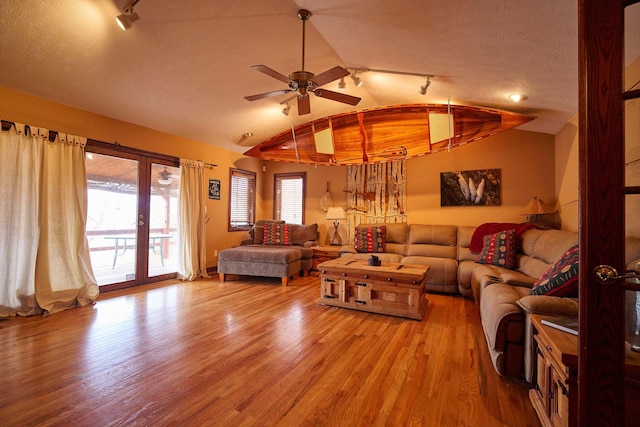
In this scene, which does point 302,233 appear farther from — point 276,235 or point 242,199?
point 242,199

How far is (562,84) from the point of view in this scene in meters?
2.64

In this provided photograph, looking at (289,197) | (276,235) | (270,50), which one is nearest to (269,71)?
(270,50)

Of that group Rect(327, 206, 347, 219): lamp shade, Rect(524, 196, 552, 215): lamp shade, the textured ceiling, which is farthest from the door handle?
Rect(327, 206, 347, 219): lamp shade

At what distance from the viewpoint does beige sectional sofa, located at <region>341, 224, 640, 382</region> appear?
1.82 m

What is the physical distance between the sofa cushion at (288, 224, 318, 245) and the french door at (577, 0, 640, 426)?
4.88 m

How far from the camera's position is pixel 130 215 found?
4.15 meters

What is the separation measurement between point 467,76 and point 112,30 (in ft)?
11.1

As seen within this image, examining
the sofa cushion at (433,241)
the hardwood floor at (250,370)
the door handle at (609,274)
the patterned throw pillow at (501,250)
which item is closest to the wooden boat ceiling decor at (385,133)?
the sofa cushion at (433,241)

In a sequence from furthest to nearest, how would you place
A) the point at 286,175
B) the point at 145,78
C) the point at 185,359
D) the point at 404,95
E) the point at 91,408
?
the point at 286,175 → the point at 404,95 → the point at 145,78 → the point at 185,359 → the point at 91,408

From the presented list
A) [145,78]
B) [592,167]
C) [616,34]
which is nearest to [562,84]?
[616,34]

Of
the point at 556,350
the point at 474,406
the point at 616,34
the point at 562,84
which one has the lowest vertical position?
the point at 474,406

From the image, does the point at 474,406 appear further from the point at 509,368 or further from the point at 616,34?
the point at 616,34

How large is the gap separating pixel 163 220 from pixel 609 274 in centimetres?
508

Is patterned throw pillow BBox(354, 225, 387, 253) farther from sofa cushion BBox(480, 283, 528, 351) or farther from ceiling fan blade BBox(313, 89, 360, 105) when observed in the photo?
sofa cushion BBox(480, 283, 528, 351)
